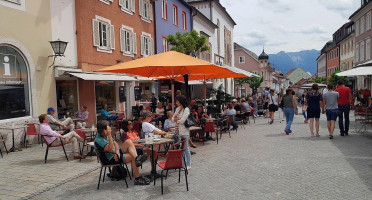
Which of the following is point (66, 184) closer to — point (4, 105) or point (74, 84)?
point (4, 105)

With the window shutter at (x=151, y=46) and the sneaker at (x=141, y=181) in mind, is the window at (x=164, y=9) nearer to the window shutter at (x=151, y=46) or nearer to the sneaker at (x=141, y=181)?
the window shutter at (x=151, y=46)

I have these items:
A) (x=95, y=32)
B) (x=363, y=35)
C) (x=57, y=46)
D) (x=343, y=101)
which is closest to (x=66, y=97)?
(x=57, y=46)

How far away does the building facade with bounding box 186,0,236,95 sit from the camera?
3675 cm

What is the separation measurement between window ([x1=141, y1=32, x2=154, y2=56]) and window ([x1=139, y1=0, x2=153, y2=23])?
40.9 inches

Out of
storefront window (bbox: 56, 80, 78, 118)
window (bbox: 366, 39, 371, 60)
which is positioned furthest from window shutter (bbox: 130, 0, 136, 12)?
window (bbox: 366, 39, 371, 60)

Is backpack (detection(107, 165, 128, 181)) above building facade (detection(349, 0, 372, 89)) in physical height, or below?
below

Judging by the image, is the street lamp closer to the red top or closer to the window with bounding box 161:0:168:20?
the red top

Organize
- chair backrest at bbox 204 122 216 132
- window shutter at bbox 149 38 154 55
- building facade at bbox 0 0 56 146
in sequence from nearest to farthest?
chair backrest at bbox 204 122 216 132 → building facade at bbox 0 0 56 146 → window shutter at bbox 149 38 154 55

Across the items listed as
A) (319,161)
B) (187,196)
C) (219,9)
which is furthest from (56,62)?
(219,9)

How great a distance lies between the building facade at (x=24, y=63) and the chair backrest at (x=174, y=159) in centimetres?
658

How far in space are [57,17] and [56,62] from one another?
5.95ft

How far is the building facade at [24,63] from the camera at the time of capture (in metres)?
10.1

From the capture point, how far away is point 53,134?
7.82 meters

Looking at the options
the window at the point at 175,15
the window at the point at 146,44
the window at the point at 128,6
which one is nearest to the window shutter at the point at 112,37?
the window at the point at 128,6
